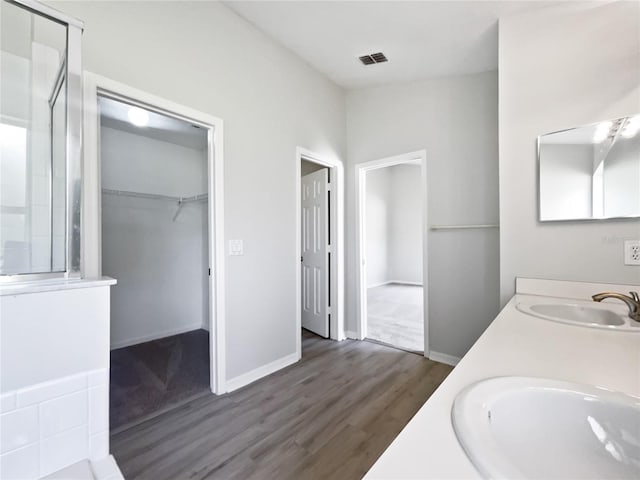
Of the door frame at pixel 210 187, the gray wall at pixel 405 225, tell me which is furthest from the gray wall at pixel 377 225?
the door frame at pixel 210 187

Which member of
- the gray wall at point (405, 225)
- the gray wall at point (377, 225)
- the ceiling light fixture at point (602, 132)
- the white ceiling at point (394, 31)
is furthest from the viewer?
the gray wall at point (405, 225)

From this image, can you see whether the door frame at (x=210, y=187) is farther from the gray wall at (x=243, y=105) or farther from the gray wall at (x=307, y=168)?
the gray wall at (x=307, y=168)

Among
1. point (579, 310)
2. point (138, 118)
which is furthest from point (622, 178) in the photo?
point (138, 118)

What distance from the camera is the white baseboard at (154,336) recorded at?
10.2 ft

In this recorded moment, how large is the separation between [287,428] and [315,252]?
1997 millimetres

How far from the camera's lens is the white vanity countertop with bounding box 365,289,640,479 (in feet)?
1.37

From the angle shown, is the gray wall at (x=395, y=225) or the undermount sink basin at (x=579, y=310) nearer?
the undermount sink basin at (x=579, y=310)

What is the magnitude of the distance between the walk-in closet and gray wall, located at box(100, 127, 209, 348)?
10mm

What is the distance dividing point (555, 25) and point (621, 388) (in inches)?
81.9

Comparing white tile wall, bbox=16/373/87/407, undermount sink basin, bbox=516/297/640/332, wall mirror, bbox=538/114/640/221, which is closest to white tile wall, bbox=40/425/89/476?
white tile wall, bbox=16/373/87/407

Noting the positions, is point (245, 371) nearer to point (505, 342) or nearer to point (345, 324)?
point (345, 324)

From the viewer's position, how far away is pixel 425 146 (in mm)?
2814

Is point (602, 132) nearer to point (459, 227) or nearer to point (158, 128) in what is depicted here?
point (459, 227)

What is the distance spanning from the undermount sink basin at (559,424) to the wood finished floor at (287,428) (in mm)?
1107
